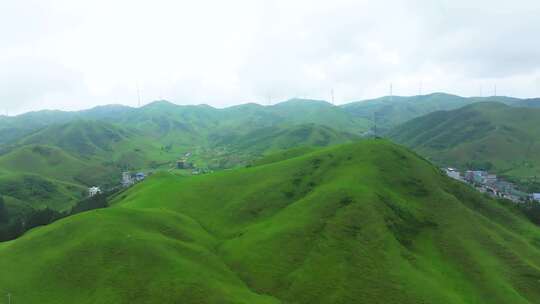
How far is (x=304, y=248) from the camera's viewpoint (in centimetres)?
8944

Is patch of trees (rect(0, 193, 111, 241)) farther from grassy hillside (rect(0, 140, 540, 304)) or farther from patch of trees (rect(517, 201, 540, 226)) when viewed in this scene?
patch of trees (rect(517, 201, 540, 226))

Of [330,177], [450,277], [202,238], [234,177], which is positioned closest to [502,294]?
[450,277]

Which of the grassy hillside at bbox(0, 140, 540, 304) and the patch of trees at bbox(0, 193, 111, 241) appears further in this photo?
the patch of trees at bbox(0, 193, 111, 241)

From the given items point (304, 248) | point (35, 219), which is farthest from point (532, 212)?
point (35, 219)

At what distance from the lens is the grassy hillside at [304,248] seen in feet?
244

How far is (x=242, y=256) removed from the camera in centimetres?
→ 9000

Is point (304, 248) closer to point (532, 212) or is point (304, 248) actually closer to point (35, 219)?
point (532, 212)

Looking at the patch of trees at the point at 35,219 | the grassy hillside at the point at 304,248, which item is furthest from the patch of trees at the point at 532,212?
the patch of trees at the point at 35,219

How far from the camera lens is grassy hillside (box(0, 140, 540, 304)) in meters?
74.4

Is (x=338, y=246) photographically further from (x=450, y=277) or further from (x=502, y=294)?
(x=502, y=294)

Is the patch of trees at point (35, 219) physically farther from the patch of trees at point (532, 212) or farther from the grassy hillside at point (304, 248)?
the patch of trees at point (532, 212)

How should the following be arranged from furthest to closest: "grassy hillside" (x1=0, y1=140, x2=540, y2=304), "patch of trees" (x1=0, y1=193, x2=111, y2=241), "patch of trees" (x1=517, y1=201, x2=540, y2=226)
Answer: "patch of trees" (x1=517, y1=201, x2=540, y2=226), "patch of trees" (x1=0, y1=193, x2=111, y2=241), "grassy hillside" (x1=0, y1=140, x2=540, y2=304)

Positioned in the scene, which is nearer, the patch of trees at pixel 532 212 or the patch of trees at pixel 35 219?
the patch of trees at pixel 35 219

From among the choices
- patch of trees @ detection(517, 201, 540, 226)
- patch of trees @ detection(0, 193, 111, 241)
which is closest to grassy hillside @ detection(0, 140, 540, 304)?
patch of trees @ detection(517, 201, 540, 226)
